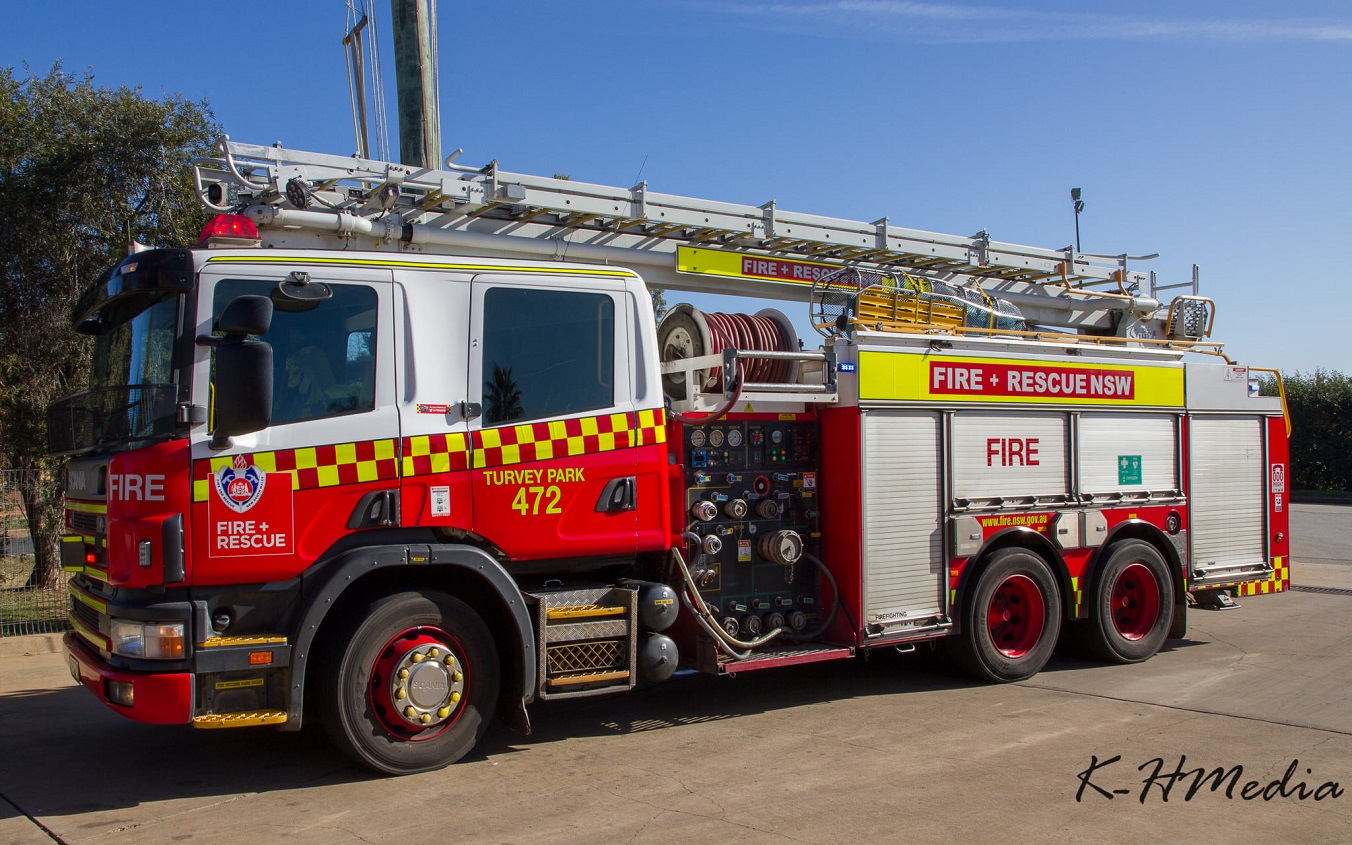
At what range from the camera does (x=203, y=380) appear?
5.41 m

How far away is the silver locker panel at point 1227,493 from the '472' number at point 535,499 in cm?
620

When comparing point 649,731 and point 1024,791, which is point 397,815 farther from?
point 1024,791

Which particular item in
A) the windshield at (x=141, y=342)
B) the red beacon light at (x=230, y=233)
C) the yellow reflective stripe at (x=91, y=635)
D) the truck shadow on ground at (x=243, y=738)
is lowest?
the truck shadow on ground at (x=243, y=738)

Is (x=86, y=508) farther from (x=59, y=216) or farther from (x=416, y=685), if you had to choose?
(x=59, y=216)

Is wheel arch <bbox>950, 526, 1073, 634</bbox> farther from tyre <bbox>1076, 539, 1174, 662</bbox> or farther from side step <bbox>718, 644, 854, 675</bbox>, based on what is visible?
side step <bbox>718, 644, 854, 675</bbox>

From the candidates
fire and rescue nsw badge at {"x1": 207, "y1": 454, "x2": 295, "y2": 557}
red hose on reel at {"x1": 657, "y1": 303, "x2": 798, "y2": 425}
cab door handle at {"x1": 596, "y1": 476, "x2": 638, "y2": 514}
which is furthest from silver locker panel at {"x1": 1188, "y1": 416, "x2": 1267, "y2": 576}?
fire and rescue nsw badge at {"x1": 207, "y1": 454, "x2": 295, "y2": 557}

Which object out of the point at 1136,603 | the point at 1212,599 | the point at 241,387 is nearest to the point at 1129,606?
the point at 1136,603

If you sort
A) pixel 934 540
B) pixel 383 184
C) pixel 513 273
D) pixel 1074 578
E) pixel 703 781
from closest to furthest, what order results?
pixel 703 781 < pixel 513 273 < pixel 383 184 < pixel 934 540 < pixel 1074 578

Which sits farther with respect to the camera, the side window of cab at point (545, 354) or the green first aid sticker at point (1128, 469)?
the green first aid sticker at point (1128, 469)

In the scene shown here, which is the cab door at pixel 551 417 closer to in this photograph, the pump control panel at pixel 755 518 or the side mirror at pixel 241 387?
the pump control panel at pixel 755 518

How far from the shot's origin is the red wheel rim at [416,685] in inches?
228

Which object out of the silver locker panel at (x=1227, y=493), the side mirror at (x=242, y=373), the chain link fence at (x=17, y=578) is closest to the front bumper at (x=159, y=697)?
the side mirror at (x=242, y=373)

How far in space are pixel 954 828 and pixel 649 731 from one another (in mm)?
2446

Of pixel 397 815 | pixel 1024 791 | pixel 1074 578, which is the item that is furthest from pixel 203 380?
pixel 1074 578
